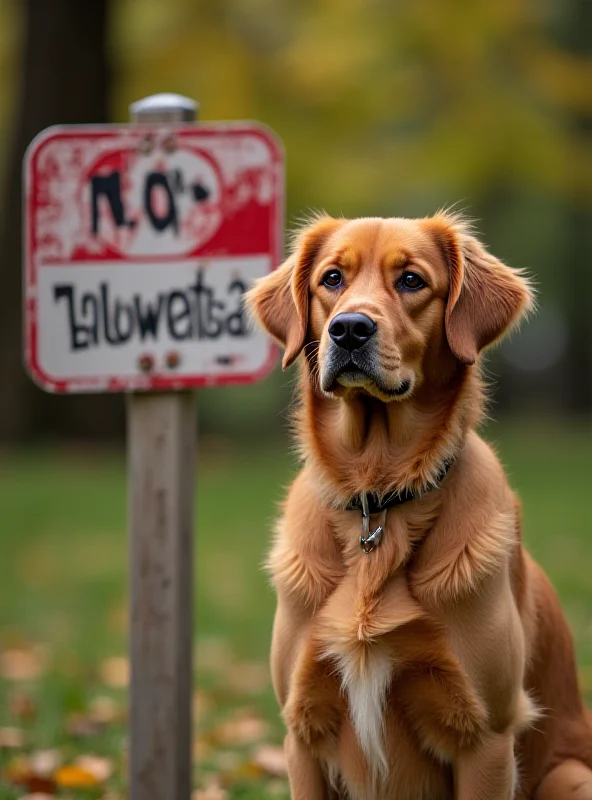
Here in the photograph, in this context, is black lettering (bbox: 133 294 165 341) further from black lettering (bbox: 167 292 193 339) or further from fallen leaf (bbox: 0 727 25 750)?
fallen leaf (bbox: 0 727 25 750)

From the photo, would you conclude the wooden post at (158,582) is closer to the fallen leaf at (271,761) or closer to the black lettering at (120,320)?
the black lettering at (120,320)

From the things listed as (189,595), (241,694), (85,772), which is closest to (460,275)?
(189,595)

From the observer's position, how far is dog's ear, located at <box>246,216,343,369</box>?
3.47m

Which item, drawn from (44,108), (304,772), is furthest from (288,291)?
(44,108)

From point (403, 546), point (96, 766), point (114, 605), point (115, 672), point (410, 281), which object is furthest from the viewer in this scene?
point (114, 605)

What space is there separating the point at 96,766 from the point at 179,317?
169 cm

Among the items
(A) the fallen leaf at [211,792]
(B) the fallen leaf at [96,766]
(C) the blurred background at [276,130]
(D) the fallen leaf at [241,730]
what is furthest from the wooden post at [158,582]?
(C) the blurred background at [276,130]

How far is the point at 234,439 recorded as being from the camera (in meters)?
16.8

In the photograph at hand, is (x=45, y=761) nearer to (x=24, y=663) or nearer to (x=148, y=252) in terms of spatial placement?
(x=24, y=663)

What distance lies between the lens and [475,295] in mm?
3316

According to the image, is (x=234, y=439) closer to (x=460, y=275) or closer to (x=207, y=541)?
(x=207, y=541)

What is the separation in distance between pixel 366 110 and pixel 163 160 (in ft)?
35.7

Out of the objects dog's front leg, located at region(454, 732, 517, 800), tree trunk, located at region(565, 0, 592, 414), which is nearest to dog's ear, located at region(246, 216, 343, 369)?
dog's front leg, located at region(454, 732, 517, 800)

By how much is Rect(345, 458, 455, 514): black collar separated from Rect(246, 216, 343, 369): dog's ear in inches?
19.6
